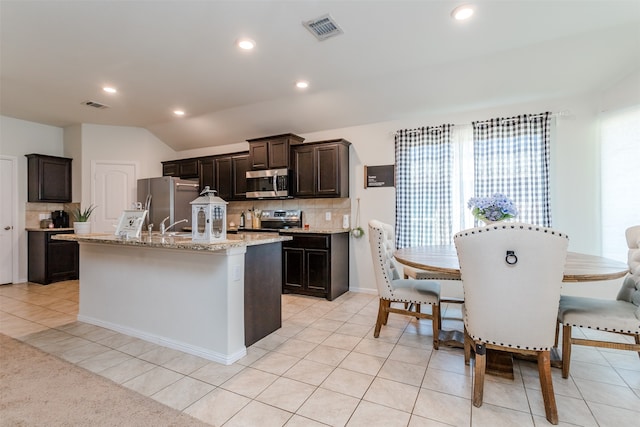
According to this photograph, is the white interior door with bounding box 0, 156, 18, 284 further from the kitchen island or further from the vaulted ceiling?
the kitchen island

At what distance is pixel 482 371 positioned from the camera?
5.90 ft

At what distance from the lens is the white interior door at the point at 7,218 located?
16.3ft

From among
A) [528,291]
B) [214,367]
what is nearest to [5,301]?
[214,367]

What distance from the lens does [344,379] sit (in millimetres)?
2098

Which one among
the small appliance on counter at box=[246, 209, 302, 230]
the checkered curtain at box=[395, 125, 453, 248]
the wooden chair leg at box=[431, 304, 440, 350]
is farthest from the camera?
the small appliance on counter at box=[246, 209, 302, 230]

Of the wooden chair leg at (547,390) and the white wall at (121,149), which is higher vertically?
the white wall at (121,149)

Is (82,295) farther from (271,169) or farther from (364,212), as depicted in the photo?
(364,212)

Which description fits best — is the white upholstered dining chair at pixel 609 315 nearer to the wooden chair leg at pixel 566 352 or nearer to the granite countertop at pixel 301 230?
the wooden chair leg at pixel 566 352

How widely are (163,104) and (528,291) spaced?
16.0 ft

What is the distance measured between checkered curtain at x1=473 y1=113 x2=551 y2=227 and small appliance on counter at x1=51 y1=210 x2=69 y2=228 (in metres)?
6.86

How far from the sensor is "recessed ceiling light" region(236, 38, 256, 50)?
2730 millimetres

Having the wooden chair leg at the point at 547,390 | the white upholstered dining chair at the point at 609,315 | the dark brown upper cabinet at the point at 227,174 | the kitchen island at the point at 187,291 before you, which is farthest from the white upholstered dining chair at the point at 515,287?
the dark brown upper cabinet at the point at 227,174

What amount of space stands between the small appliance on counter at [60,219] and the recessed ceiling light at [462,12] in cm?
676

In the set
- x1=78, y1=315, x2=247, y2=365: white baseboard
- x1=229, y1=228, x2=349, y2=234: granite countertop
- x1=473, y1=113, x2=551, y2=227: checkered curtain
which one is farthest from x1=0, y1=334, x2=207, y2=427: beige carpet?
x1=473, y1=113, x2=551, y2=227: checkered curtain
